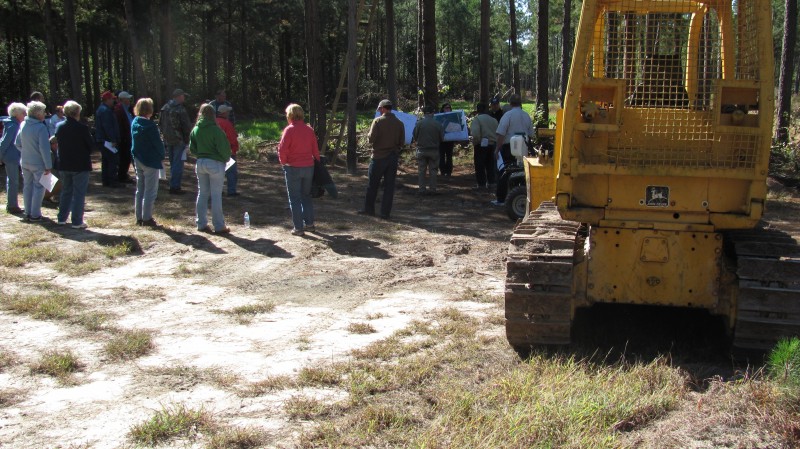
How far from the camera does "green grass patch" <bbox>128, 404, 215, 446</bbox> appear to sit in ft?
14.4

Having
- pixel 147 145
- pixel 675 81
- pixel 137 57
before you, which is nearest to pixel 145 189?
→ pixel 147 145

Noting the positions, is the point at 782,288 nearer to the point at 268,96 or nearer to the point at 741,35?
the point at 741,35

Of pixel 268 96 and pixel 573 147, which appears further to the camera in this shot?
pixel 268 96

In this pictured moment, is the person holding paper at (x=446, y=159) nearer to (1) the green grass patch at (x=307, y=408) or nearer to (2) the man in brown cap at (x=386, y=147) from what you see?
(2) the man in brown cap at (x=386, y=147)

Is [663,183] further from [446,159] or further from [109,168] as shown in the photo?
[446,159]

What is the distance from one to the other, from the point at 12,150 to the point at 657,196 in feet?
35.0

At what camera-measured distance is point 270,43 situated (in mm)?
57219

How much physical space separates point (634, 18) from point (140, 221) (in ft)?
27.4

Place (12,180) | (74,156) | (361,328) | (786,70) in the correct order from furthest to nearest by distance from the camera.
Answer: (786,70) → (12,180) → (74,156) → (361,328)

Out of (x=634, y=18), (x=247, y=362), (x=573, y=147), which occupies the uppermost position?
(x=634, y=18)

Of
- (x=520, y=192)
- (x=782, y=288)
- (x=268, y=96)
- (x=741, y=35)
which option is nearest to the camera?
→ (x=782, y=288)

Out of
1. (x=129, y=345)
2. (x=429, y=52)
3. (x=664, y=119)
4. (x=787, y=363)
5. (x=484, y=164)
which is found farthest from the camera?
(x=429, y=52)

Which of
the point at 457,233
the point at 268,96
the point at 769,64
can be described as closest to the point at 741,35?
the point at 769,64

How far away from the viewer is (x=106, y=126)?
14.6 metres
